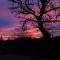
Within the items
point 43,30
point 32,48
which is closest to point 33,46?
point 32,48

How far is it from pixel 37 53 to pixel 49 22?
3.18 m

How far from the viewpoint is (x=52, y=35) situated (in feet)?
82.7

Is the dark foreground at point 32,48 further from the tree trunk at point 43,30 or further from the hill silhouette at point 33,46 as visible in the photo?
the tree trunk at point 43,30

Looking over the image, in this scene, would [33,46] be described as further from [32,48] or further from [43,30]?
[43,30]

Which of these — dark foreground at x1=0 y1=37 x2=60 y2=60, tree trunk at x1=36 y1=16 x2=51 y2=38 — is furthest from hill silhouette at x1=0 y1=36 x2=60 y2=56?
tree trunk at x1=36 y1=16 x2=51 y2=38

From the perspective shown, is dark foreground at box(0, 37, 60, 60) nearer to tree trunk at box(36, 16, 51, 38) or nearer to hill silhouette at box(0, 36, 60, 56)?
hill silhouette at box(0, 36, 60, 56)

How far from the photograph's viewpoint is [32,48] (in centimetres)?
2544

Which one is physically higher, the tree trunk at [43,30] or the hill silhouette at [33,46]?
the tree trunk at [43,30]

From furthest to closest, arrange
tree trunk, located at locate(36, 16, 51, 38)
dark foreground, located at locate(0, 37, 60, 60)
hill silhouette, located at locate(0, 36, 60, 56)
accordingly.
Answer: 1. tree trunk, located at locate(36, 16, 51, 38)
2. hill silhouette, located at locate(0, 36, 60, 56)
3. dark foreground, located at locate(0, 37, 60, 60)

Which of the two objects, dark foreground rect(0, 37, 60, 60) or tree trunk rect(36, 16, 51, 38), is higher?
tree trunk rect(36, 16, 51, 38)

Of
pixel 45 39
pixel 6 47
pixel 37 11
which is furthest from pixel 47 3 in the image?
pixel 6 47

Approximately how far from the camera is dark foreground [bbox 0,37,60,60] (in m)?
22.6

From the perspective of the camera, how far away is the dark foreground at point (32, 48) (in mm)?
22578

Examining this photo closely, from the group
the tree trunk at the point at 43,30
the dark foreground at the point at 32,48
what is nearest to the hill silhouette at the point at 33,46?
the dark foreground at the point at 32,48
